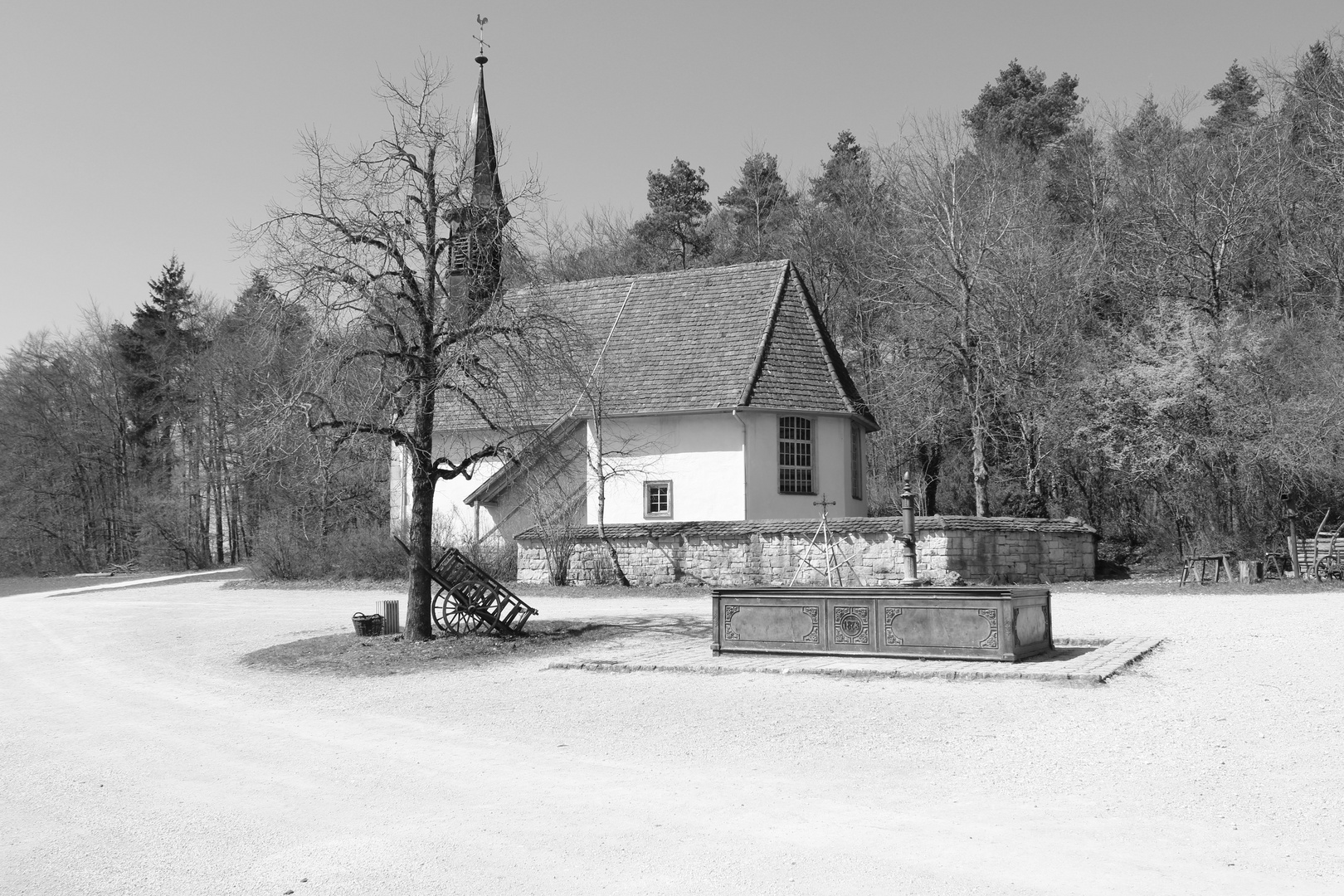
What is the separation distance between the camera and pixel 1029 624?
13125 mm

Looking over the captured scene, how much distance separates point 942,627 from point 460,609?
25.1ft

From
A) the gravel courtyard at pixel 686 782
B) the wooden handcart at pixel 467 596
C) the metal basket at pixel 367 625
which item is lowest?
the gravel courtyard at pixel 686 782

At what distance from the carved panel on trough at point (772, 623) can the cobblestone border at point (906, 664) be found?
0.85 feet

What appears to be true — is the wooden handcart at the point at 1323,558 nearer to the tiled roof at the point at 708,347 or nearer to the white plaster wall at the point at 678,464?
the tiled roof at the point at 708,347

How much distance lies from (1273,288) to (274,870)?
117 ft

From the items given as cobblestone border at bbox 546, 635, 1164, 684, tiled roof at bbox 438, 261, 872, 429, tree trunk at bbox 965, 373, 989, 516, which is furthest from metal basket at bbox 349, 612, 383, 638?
tree trunk at bbox 965, 373, 989, 516

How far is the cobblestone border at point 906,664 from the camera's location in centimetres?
1194

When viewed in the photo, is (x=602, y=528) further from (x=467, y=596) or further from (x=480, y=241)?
(x=480, y=241)

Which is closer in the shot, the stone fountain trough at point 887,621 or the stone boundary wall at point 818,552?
the stone fountain trough at point 887,621

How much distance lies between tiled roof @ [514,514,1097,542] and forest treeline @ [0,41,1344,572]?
521cm

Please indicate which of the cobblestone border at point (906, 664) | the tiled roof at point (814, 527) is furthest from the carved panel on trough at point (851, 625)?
the tiled roof at point (814, 527)

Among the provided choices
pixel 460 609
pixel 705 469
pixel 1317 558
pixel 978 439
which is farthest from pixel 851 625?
pixel 978 439

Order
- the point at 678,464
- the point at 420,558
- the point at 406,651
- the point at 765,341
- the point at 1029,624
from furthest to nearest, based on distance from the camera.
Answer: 1. the point at 765,341
2. the point at 678,464
3. the point at 420,558
4. the point at 406,651
5. the point at 1029,624

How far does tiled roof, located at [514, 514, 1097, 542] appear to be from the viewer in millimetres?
24156
